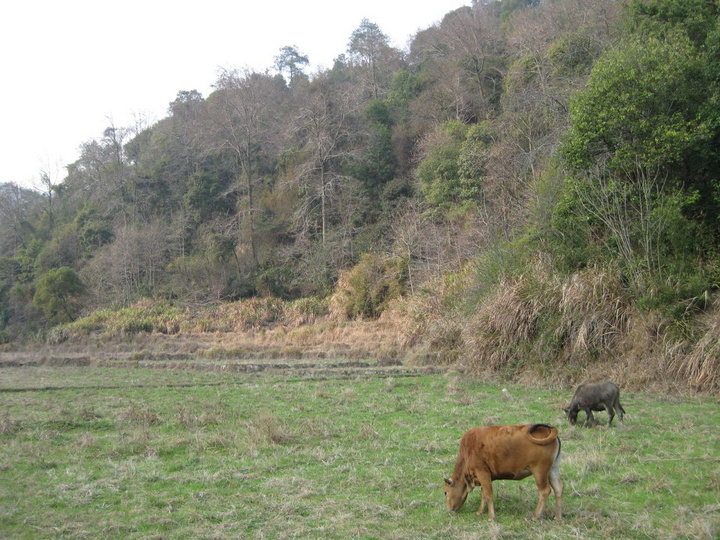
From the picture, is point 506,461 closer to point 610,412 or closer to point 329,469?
point 329,469

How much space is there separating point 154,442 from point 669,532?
25.0 ft

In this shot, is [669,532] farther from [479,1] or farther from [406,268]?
[479,1]

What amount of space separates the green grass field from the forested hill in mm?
3413

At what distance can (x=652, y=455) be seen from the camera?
7750 mm

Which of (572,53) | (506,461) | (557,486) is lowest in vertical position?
(557,486)

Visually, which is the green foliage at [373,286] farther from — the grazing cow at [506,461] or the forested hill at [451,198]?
the grazing cow at [506,461]

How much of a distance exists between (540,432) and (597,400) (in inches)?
176

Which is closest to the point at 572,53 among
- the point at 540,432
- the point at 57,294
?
the point at 540,432

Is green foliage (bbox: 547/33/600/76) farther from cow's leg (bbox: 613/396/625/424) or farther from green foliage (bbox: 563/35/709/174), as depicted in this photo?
cow's leg (bbox: 613/396/625/424)

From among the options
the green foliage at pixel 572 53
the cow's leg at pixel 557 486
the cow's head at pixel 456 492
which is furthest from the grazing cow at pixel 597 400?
the green foliage at pixel 572 53

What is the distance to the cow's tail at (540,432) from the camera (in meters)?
5.60

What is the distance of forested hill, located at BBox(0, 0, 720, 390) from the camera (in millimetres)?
14594

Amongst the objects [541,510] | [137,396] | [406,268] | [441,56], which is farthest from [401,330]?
[441,56]

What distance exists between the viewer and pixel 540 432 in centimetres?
570
